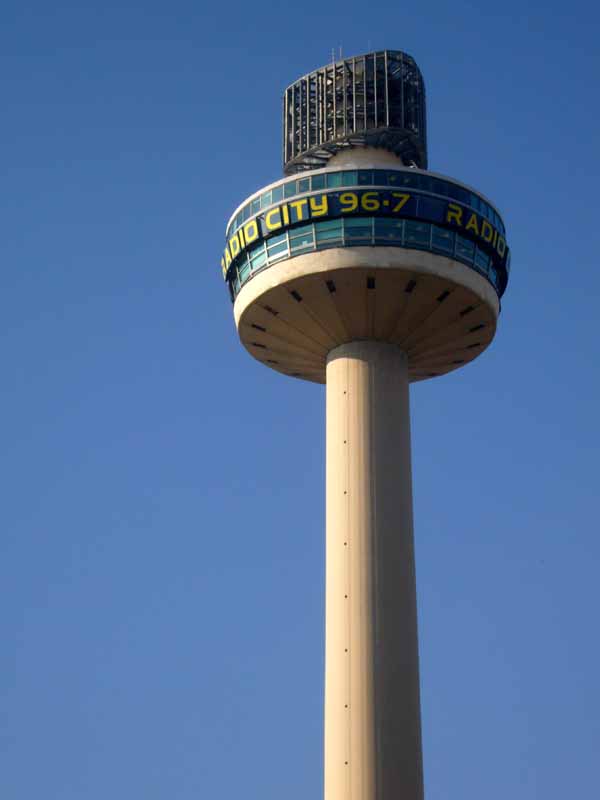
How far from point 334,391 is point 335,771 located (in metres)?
20.0

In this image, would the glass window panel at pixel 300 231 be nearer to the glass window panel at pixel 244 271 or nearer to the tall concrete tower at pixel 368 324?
the tall concrete tower at pixel 368 324

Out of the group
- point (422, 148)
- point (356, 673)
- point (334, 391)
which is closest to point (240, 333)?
point (334, 391)

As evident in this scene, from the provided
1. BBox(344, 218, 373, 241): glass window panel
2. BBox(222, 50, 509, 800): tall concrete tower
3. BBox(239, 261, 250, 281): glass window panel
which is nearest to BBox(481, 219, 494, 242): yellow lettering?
BBox(222, 50, 509, 800): tall concrete tower

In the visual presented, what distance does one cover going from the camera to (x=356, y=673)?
54.9 meters

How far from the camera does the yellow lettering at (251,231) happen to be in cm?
6247

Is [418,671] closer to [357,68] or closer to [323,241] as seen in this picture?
[323,241]

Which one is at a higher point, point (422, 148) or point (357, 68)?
point (357, 68)

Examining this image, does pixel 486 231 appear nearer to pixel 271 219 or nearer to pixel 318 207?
pixel 318 207

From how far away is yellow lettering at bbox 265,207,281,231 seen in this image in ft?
202

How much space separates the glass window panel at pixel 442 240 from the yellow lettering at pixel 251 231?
9838mm

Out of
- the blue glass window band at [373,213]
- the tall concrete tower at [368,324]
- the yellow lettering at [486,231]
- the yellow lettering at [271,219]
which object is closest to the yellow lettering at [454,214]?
the blue glass window band at [373,213]

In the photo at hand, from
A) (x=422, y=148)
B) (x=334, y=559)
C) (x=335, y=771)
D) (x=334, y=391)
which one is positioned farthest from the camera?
(x=422, y=148)

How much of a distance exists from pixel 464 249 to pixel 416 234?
3.14m

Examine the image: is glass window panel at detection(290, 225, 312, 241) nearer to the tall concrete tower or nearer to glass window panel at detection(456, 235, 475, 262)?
the tall concrete tower
